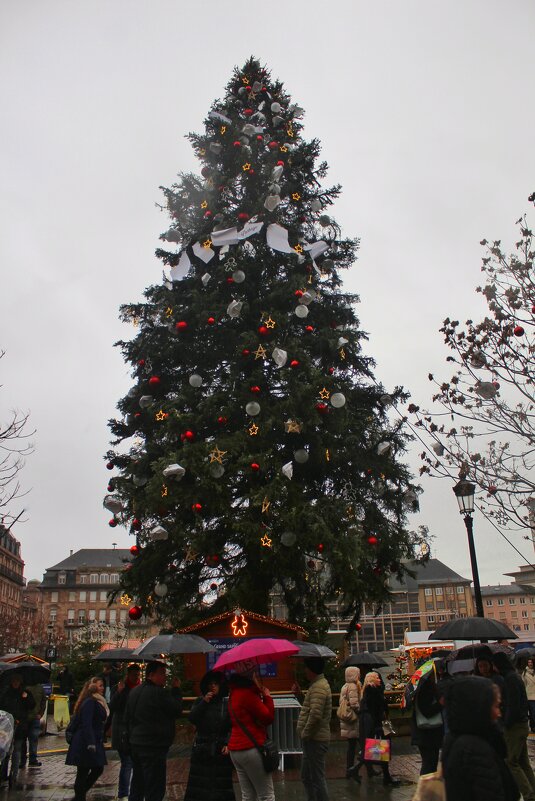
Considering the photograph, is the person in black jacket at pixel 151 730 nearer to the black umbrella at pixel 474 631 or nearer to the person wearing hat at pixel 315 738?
the person wearing hat at pixel 315 738

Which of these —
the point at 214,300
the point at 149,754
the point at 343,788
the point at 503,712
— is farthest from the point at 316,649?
the point at 214,300

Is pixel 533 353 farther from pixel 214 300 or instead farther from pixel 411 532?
pixel 214 300

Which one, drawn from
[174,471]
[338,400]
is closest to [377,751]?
[174,471]

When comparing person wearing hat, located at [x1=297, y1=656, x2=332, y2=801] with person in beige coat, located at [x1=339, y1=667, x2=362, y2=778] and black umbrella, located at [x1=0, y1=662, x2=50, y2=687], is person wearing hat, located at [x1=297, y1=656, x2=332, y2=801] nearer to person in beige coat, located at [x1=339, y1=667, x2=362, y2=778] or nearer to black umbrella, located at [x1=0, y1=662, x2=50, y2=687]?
person in beige coat, located at [x1=339, y1=667, x2=362, y2=778]

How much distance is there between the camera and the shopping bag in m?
9.55

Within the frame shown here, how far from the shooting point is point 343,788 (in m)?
9.66

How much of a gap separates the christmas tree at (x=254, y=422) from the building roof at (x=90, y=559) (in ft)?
305

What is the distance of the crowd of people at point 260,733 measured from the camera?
12.2 feet

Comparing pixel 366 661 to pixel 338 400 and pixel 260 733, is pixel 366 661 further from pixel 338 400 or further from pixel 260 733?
pixel 260 733

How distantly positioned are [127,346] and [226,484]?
245 inches

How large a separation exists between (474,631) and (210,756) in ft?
14.8

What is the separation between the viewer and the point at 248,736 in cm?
611

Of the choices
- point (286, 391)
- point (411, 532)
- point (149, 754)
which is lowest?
point (149, 754)

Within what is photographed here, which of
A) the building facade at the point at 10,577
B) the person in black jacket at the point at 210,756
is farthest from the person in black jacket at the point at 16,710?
the building facade at the point at 10,577
